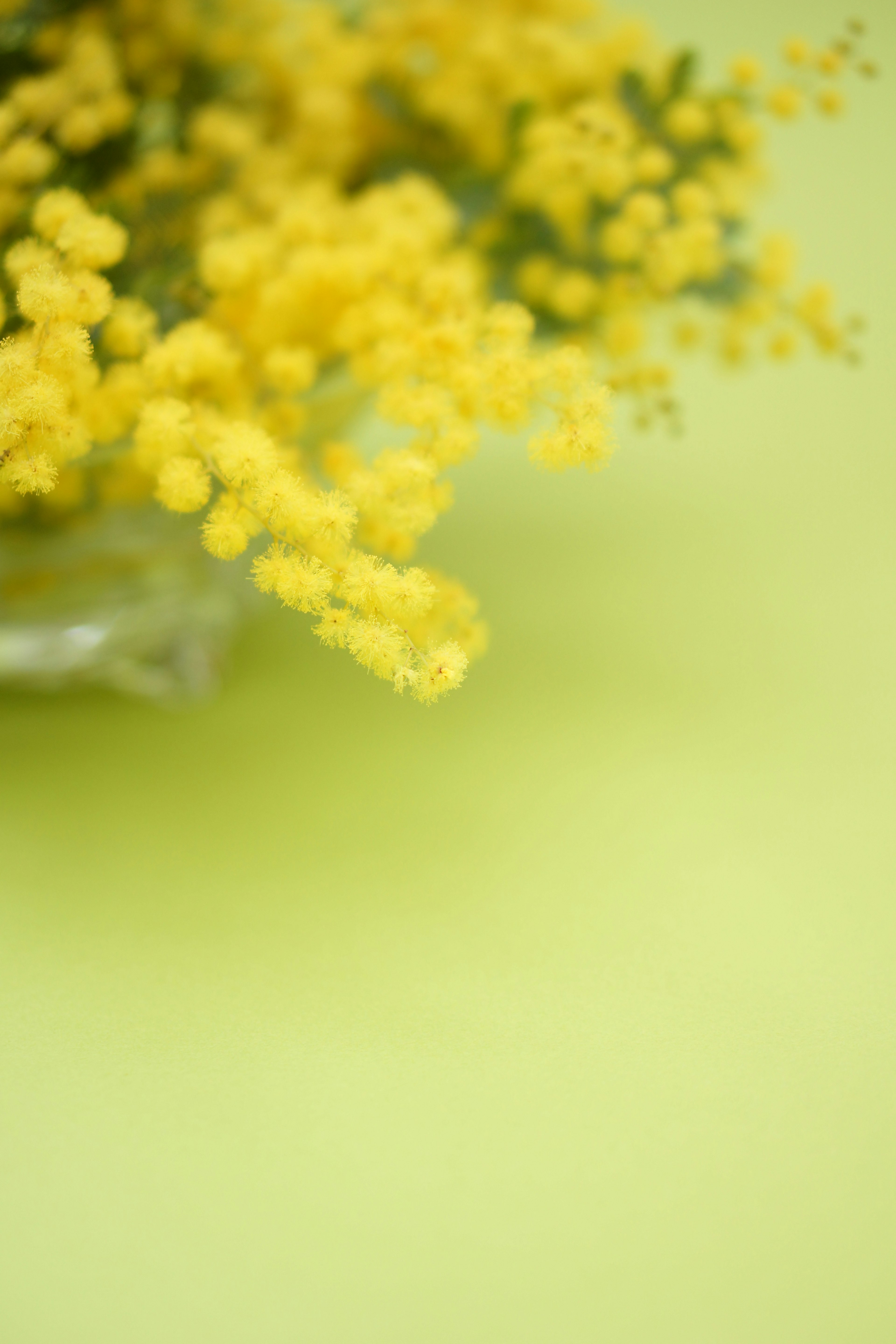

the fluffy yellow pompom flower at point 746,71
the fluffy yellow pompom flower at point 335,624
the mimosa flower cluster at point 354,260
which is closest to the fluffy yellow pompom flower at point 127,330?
the mimosa flower cluster at point 354,260

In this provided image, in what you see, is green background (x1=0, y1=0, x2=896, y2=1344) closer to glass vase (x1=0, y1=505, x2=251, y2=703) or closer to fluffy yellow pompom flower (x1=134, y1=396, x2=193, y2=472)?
glass vase (x1=0, y1=505, x2=251, y2=703)

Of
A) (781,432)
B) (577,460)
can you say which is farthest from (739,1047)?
(781,432)

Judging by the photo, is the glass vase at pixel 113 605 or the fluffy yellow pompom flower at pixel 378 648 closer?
the fluffy yellow pompom flower at pixel 378 648

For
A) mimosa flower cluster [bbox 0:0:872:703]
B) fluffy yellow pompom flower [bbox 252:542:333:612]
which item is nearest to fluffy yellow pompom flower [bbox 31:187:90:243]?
mimosa flower cluster [bbox 0:0:872:703]

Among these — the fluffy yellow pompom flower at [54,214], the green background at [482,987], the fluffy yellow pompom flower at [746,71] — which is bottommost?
the green background at [482,987]

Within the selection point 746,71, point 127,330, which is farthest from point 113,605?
point 746,71

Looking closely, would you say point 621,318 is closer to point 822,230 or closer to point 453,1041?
point 453,1041

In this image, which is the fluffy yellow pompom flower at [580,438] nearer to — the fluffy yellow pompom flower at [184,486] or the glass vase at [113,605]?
the fluffy yellow pompom flower at [184,486]
